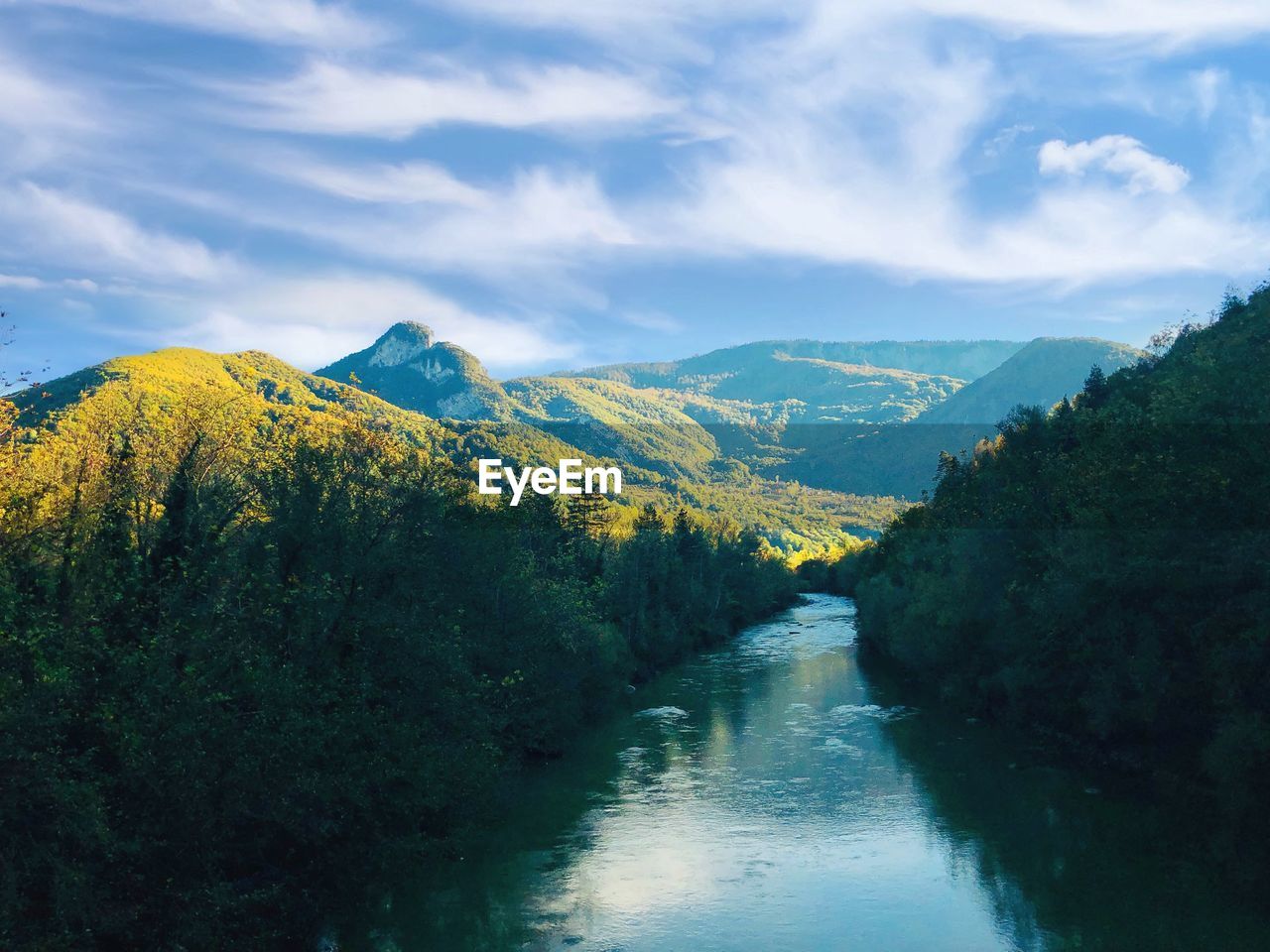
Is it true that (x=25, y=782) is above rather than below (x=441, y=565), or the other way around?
below

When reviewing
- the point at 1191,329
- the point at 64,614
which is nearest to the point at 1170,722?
the point at 64,614

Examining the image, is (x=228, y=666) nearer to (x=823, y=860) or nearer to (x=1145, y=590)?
(x=823, y=860)

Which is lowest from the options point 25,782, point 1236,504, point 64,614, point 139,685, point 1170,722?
point 1170,722

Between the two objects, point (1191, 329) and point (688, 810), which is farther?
point (1191, 329)

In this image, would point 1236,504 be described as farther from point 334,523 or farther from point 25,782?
point 25,782

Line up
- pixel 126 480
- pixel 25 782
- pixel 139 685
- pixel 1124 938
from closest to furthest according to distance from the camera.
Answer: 1. pixel 25 782
2. pixel 139 685
3. pixel 1124 938
4. pixel 126 480

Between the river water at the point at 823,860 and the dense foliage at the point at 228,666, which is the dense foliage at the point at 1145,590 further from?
the dense foliage at the point at 228,666

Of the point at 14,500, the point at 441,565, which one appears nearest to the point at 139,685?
the point at 14,500

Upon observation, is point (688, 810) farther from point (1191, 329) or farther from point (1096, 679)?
point (1191, 329)

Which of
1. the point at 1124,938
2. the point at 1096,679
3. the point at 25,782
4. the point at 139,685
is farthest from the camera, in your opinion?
the point at 1096,679
